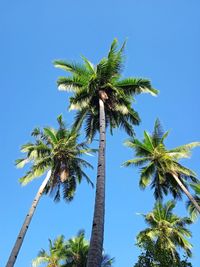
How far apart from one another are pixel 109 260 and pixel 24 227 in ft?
56.1

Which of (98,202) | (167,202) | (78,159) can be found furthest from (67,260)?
(98,202)

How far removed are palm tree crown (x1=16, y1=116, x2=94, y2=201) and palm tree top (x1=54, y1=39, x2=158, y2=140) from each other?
13.2 ft

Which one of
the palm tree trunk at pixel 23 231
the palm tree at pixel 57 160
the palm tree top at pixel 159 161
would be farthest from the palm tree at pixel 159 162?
the palm tree trunk at pixel 23 231

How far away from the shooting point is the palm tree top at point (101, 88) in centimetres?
2098

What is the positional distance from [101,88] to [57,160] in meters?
7.65

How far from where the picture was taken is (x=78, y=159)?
88.1 ft

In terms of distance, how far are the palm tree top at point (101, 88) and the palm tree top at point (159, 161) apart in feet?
30.3

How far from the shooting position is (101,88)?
20.9 metres

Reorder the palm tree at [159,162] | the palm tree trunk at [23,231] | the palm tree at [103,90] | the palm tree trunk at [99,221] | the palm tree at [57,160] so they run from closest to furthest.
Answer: the palm tree trunk at [99,221] < the palm tree trunk at [23,231] < the palm tree at [103,90] < the palm tree at [57,160] < the palm tree at [159,162]

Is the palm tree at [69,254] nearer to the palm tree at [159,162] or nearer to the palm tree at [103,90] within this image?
the palm tree at [159,162]

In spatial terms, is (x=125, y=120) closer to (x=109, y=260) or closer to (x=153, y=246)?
(x=153, y=246)

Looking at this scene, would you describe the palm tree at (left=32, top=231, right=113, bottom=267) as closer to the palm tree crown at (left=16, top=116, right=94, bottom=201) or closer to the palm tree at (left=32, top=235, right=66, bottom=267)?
the palm tree at (left=32, top=235, right=66, bottom=267)

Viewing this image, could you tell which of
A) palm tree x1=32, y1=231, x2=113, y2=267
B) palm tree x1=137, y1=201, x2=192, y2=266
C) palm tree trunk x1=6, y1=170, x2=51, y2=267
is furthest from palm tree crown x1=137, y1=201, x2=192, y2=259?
palm tree trunk x1=6, y1=170, x2=51, y2=267

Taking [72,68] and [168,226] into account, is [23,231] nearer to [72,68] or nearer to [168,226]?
[72,68]
